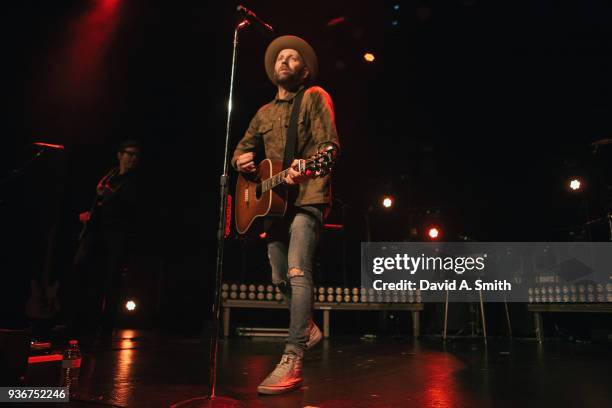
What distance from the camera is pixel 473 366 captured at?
3.36 m

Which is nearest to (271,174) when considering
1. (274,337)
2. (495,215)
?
(274,337)

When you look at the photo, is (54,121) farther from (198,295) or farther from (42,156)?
(198,295)

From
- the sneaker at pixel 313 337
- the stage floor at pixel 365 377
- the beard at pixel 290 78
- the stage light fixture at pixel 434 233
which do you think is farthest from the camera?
the stage light fixture at pixel 434 233

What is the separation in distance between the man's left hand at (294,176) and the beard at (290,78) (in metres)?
0.69

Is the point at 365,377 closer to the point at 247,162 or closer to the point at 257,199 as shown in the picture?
the point at 257,199

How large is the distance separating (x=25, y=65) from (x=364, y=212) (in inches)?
196

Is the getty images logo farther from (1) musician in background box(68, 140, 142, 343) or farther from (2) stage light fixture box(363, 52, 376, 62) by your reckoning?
(1) musician in background box(68, 140, 142, 343)

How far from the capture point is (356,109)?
7941 mm

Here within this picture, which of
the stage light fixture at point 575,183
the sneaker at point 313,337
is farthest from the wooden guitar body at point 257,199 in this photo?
the stage light fixture at point 575,183

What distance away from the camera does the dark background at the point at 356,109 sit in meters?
5.76

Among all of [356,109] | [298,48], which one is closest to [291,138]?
[298,48]

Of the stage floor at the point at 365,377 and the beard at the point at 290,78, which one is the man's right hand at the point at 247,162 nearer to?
the beard at the point at 290,78

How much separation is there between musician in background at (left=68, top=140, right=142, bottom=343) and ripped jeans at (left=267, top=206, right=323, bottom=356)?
110 inches

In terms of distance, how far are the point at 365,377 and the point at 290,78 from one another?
6.28 ft
